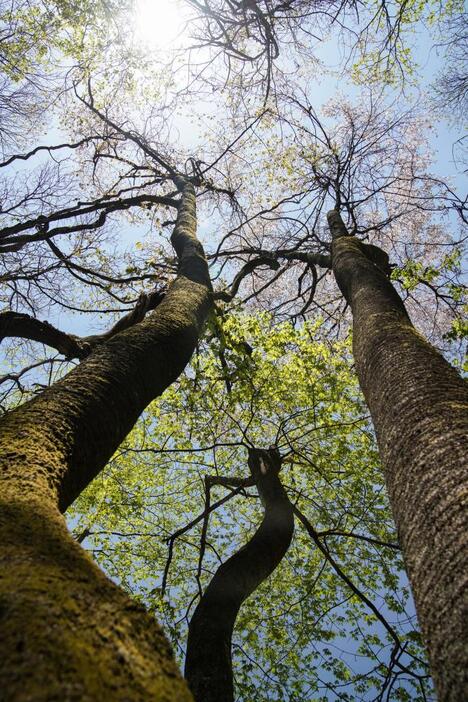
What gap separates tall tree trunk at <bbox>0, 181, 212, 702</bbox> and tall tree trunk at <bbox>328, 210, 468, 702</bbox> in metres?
0.85

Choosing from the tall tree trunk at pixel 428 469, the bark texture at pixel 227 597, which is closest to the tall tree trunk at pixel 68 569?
the tall tree trunk at pixel 428 469

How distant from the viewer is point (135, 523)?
26.5 feet

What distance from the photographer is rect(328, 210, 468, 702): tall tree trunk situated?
1.20m

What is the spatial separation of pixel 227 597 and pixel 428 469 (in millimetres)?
2621

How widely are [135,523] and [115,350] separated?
6620 millimetres

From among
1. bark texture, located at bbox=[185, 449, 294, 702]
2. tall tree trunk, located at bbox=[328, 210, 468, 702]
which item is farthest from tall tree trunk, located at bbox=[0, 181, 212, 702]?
bark texture, located at bbox=[185, 449, 294, 702]

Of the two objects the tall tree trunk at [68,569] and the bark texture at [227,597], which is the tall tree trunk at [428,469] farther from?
the bark texture at [227,597]

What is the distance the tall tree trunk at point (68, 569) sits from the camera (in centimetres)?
66

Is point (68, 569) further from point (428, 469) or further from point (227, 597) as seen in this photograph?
point (227, 597)

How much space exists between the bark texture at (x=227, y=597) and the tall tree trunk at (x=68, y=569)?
197 cm

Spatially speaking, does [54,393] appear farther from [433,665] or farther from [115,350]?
[433,665]

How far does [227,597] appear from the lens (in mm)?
3500

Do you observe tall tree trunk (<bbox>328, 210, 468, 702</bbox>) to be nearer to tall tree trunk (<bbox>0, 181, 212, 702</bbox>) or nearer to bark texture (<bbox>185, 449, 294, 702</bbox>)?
tall tree trunk (<bbox>0, 181, 212, 702</bbox>)

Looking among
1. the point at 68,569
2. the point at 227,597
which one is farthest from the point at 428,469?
the point at 227,597
